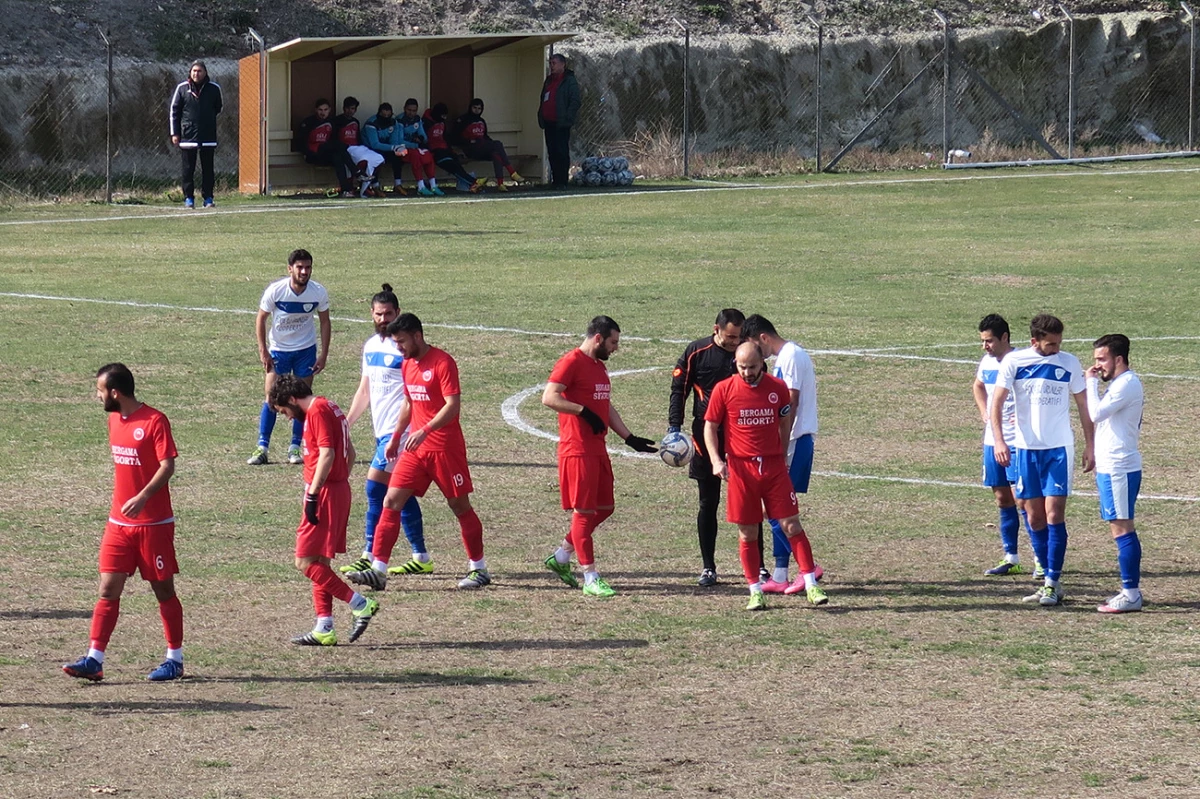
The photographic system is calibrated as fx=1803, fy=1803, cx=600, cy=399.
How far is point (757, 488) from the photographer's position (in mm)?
11055

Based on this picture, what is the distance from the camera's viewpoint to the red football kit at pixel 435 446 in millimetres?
11422

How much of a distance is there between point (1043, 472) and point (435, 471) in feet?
12.5

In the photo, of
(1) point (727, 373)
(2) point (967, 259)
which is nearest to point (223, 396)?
(1) point (727, 373)

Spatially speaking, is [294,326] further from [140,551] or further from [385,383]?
[140,551]

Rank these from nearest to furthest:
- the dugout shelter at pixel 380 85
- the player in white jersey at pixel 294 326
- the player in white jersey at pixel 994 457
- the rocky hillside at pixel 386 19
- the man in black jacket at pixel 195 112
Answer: the player in white jersey at pixel 994 457, the player in white jersey at pixel 294 326, the man in black jacket at pixel 195 112, the dugout shelter at pixel 380 85, the rocky hillside at pixel 386 19

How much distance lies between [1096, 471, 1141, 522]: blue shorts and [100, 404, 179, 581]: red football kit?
544 cm

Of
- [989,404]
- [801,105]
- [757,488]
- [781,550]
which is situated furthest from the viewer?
[801,105]

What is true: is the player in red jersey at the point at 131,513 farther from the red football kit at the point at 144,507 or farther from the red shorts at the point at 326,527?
the red shorts at the point at 326,527

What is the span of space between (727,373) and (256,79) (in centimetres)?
2658

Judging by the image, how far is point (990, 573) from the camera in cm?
1201

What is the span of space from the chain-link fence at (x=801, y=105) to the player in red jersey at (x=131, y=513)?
28620 millimetres

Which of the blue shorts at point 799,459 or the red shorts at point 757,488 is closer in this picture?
the red shorts at point 757,488

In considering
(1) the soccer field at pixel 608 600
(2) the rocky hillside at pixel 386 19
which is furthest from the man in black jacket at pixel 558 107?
(1) the soccer field at pixel 608 600

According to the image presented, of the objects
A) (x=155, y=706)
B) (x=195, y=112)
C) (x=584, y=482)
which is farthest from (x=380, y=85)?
(x=155, y=706)
